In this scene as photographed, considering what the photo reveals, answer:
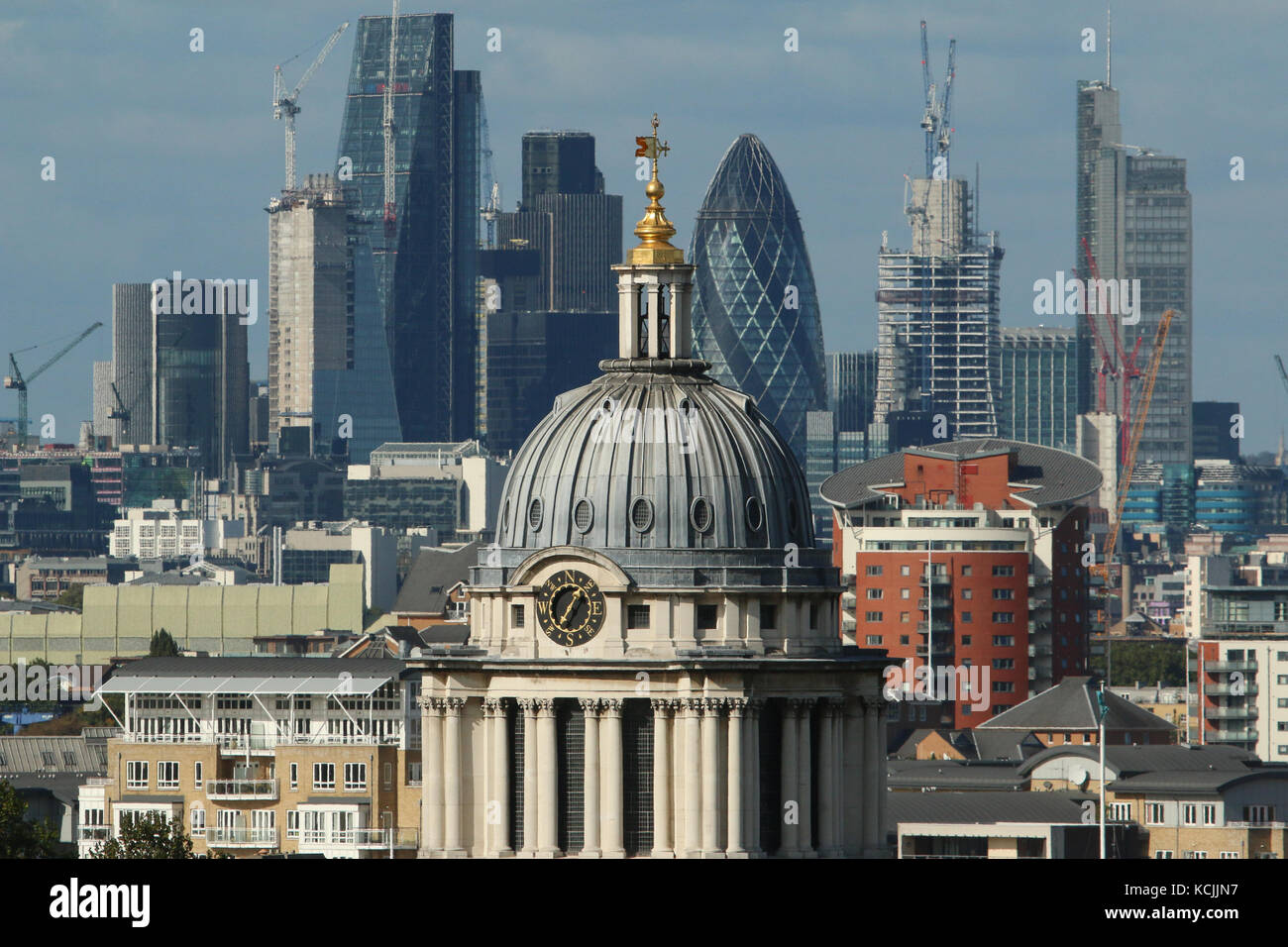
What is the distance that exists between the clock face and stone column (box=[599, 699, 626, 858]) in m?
1.98

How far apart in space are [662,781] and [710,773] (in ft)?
4.52

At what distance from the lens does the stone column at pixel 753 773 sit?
10919cm

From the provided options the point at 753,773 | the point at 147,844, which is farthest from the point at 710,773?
the point at 147,844

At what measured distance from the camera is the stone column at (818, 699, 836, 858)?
→ 364 feet

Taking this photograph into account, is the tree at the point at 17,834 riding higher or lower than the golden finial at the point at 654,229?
lower

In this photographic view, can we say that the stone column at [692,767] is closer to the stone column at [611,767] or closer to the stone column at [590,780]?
the stone column at [611,767]

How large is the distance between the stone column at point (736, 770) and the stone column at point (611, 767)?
277 centimetres

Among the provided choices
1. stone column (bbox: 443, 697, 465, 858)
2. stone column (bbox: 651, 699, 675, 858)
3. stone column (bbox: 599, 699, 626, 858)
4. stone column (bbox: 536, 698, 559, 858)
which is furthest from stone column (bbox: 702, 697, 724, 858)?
stone column (bbox: 443, 697, 465, 858)

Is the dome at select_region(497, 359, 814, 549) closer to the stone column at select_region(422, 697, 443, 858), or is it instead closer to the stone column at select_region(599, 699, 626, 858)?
the stone column at select_region(599, 699, 626, 858)

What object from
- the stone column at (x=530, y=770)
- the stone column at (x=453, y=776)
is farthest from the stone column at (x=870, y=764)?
the stone column at (x=453, y=776)
